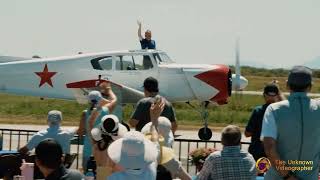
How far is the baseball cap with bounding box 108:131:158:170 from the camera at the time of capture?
5.15 m

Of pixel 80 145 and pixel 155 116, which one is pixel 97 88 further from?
pixel 155 116

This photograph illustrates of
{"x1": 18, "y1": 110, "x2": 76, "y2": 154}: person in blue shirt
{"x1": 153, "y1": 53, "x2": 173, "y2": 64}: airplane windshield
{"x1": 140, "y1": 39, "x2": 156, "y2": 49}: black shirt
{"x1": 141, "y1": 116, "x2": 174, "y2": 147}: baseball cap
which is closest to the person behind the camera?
{"x1": 141, "y1": 116, "x2": 174, "y2": 147}: baseball cap

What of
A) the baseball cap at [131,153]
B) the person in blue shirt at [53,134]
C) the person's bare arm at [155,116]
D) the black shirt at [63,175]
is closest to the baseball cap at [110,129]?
the person's bare arm at [155,116]

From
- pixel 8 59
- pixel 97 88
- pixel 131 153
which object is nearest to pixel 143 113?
pixel 131 153

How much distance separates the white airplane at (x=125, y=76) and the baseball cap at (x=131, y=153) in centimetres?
1553

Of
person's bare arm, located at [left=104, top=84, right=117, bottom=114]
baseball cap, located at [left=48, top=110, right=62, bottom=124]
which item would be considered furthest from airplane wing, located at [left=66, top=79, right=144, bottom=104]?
baseball cap, located at [left=48, top=110, right=62, bottom=124]

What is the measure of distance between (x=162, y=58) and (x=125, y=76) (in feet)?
3.82

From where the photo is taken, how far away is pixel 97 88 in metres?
21.3

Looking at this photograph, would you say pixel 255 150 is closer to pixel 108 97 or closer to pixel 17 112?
pixel 108 97

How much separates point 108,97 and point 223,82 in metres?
12.0

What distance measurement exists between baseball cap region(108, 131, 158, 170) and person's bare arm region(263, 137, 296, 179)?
113cm

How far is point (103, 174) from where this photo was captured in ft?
21.8

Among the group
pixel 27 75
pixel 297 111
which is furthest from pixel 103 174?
pixel 27 75

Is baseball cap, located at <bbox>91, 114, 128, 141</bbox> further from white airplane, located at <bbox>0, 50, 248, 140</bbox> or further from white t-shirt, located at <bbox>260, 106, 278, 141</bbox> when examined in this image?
white airplane, located at <bbox>0, 50, 248, 140</bbox>
